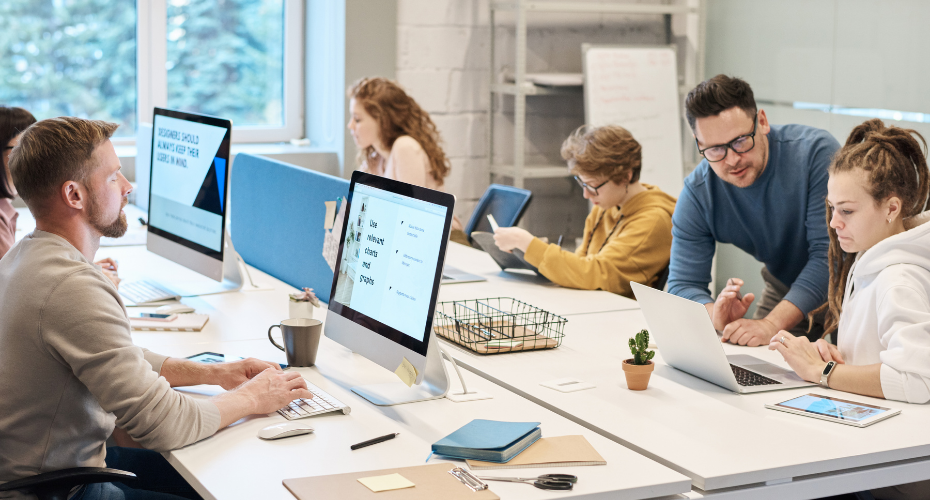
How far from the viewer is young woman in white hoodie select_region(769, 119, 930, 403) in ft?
5.46

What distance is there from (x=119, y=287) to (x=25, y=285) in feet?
3.73

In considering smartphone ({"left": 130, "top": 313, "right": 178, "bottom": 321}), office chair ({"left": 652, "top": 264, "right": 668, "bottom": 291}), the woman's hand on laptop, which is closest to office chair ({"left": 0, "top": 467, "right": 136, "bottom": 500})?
smartphone ({"left": 130, "top": 313, "right": 178, "bottom": 321})

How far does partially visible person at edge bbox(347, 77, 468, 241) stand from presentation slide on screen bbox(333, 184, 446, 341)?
1.85m

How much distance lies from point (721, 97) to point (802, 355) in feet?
2.35

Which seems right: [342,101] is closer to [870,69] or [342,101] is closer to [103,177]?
[870,69]

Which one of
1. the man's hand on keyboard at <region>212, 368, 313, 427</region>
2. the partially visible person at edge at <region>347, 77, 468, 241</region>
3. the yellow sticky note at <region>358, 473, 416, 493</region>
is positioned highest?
the partially visible person at edge at <region>347, 77, 468, 241</region>

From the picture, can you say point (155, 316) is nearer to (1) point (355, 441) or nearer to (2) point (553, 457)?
(1) point (355, 441)

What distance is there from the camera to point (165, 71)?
14.2 ft

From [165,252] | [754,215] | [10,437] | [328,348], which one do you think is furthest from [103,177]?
[754,215]

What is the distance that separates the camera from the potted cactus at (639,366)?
173cm

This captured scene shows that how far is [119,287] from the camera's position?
2520 millimetres

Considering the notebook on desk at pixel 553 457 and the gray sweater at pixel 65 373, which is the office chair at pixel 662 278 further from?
the gray sweater at pixel 65 373

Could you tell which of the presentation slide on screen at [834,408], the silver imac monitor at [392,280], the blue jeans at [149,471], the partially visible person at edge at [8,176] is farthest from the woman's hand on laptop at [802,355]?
the partially visible person at edge at [8,176]

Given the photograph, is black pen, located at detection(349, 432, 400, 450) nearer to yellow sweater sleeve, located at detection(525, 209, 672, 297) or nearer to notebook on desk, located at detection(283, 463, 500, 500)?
notebook on desk, located at detection(283, 463, 500, 500)
